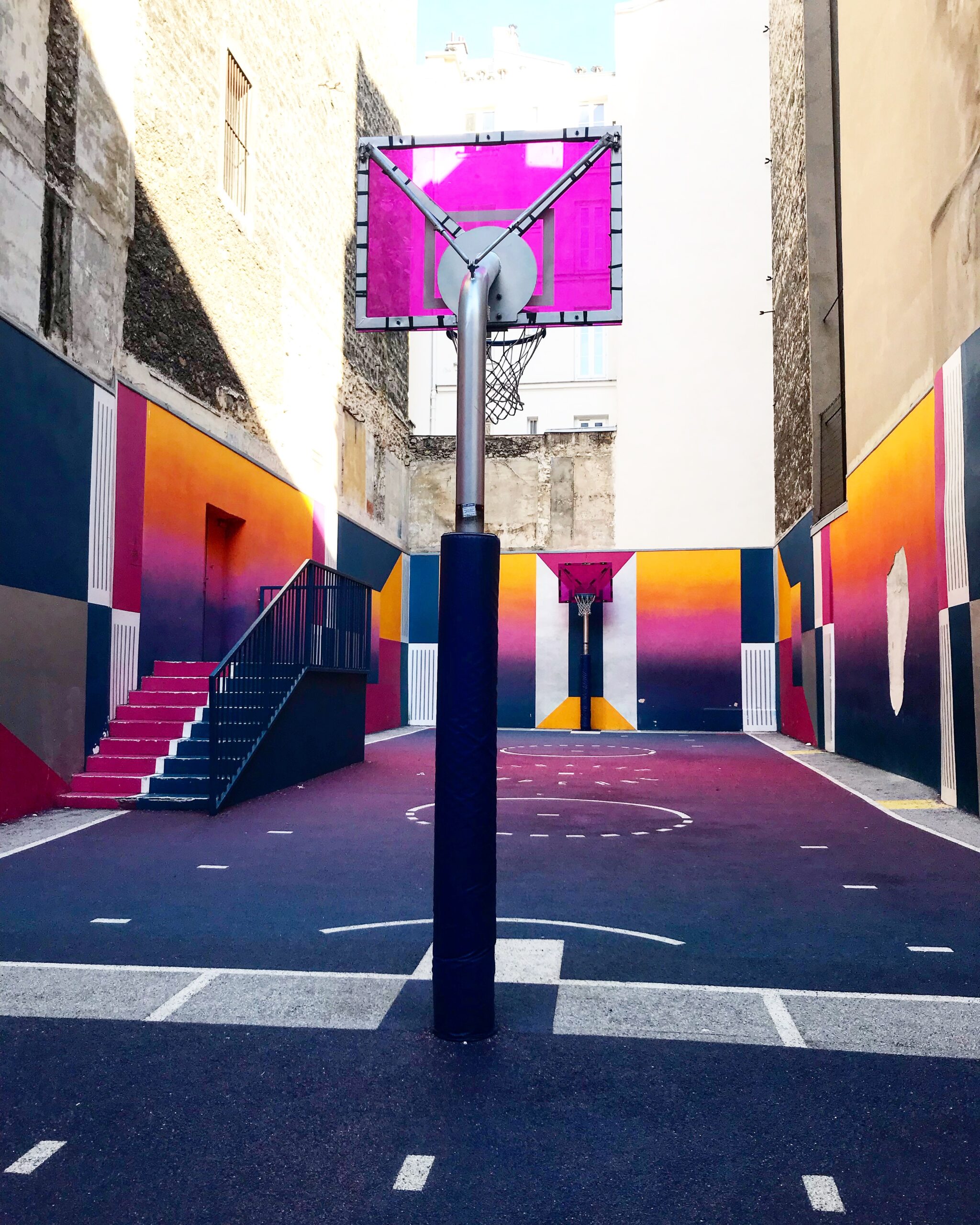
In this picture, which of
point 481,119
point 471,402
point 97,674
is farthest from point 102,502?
point 481,119

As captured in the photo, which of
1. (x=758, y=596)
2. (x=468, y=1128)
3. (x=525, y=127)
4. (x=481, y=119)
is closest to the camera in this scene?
(x=468, y=1128)

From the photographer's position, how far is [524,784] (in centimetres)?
977

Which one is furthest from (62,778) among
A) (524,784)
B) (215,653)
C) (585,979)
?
(585,979)

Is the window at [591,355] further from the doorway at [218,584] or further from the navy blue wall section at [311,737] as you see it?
the navy blue wall section at [311,737]

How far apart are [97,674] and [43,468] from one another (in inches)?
72.5

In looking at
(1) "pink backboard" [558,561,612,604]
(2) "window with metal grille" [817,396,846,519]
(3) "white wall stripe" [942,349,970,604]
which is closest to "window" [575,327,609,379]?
(1) "pink backboard" [558,561,612,604]

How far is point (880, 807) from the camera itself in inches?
316

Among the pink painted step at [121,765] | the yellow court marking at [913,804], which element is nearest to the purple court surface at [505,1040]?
the yellow court marking at [913,804]

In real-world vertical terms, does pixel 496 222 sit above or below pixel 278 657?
above

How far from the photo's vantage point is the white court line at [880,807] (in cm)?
650

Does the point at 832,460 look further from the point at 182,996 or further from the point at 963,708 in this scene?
the point at 182,996

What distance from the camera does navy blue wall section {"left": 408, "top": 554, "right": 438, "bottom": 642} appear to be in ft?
62.9

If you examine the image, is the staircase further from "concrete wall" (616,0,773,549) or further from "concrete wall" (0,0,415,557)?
"concrete wall" (616,0,773,549)

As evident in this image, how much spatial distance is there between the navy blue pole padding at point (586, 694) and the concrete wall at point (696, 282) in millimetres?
2541
